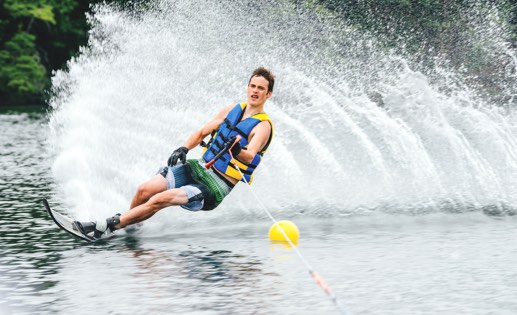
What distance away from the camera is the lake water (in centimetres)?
597

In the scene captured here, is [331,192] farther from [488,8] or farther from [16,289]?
[488,8]

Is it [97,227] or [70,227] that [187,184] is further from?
[70,227]

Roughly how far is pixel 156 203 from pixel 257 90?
47.8 inches

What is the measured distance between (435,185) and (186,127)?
3.12 meters

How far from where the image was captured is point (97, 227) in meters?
8.27

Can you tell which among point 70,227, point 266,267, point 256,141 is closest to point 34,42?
point 70,227

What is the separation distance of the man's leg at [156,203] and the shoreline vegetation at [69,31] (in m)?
17.3

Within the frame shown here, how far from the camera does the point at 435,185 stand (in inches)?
423

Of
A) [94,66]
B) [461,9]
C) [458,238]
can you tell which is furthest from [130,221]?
[461,9]

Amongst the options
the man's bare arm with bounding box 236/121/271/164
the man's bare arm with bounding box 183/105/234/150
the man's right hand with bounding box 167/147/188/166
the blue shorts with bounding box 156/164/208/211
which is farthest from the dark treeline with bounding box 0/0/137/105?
the man's bare arm with bounding box 236/121/271/164

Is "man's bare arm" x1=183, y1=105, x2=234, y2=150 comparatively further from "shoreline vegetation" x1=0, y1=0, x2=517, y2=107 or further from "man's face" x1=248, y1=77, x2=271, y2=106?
"shoreline vegetation" x1=0, y1=0, x2=517, y2=107

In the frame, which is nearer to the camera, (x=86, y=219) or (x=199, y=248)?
(x=199, y=248)

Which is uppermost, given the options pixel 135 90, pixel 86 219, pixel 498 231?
pixel 135 90

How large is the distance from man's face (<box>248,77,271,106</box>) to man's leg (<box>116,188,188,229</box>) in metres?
0.93
